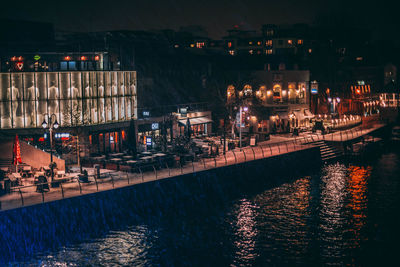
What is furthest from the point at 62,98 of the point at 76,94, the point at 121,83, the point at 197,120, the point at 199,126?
the point at 199,126

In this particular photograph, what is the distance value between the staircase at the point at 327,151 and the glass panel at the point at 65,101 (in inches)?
1067

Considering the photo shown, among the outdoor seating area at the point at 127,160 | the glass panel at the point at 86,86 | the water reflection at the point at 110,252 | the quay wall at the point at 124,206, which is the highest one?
the glass panel at the point at 86,86

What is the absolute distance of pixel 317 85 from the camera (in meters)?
75.8

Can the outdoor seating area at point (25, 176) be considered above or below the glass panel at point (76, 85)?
below

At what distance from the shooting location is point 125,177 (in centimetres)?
3731

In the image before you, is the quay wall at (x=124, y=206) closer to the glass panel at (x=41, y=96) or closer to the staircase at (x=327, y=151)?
the staircase at (x=327, y=151)

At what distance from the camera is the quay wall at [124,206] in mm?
28938

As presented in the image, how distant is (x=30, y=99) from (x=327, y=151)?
32478mm

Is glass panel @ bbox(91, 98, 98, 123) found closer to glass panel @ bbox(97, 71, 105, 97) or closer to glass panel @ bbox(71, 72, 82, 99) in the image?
glass panel @ bbox(97, 71, 105, 97)

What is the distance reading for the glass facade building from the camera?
43.5 meters

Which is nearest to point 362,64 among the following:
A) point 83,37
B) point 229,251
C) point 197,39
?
point 197,39

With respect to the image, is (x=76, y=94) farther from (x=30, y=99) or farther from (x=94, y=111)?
(x=30, y=99)

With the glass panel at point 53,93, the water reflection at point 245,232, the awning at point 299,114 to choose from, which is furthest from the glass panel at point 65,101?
the awning at point 299,114

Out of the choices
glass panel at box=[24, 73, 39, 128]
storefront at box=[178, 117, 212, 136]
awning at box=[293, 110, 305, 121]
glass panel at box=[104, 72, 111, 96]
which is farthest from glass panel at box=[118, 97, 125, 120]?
awning at box=[293, 110, 305, 121]
